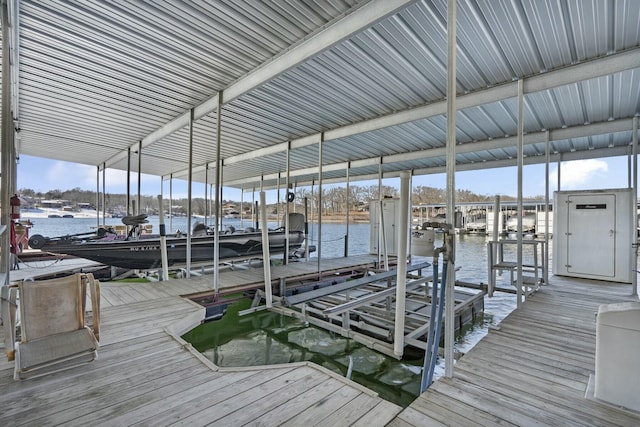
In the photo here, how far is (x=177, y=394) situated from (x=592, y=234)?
733cm

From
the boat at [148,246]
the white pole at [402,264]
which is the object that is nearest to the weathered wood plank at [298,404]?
the white pole at [402,264]

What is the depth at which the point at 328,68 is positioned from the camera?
442 centimetres

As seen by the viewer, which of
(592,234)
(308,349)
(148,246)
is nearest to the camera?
(308,349)

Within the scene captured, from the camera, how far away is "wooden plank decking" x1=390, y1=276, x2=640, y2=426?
1796 mm

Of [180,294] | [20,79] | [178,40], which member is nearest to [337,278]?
[180,294]

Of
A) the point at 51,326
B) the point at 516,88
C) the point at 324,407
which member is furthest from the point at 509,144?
the point at 51,326

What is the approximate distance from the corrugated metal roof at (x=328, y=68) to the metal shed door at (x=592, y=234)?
5.08 feet

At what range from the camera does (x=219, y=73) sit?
15.1ft

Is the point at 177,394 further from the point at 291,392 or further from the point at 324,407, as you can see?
the point at 324,407

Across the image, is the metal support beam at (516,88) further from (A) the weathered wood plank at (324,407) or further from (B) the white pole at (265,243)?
(A) the weathered wood plank at (324,407)

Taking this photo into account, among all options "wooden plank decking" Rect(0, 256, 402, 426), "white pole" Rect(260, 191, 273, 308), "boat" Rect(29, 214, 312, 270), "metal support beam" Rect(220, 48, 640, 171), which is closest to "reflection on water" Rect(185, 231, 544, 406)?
"white pole" Rect(260, 191, 273, 308)

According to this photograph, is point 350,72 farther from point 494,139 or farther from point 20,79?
point 20,79

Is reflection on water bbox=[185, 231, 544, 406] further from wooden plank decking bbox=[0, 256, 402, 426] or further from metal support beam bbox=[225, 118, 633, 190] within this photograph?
metal support beam bbox=[225, 118, 633, 190]

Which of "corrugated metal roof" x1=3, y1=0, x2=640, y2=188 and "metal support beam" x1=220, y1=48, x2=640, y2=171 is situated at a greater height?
"corrugated metal roof" x1=3, y1=0, x2=640, y2=188
